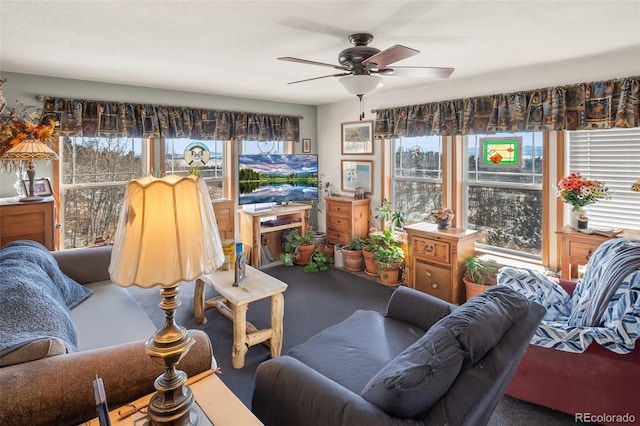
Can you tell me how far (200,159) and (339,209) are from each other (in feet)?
6.55

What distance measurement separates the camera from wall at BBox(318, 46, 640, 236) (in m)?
3.03

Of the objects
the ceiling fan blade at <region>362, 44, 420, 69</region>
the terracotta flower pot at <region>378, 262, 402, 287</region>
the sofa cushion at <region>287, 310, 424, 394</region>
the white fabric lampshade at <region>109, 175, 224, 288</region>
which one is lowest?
the terracotta flower pot at <region>378, 262, 402, 287</region>

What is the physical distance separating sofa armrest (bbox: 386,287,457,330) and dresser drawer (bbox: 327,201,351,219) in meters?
2.58

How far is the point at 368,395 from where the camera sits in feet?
4.47

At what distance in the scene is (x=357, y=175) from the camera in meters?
5.29

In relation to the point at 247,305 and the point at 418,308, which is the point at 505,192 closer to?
the point at 418,308

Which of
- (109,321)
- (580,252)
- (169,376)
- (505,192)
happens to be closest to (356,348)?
(169,376)

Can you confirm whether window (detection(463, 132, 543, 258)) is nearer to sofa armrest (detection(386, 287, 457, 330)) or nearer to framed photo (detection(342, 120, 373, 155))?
framed photo (detection(342, 120, 373, 155))

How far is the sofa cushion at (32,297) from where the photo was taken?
4.96 feet

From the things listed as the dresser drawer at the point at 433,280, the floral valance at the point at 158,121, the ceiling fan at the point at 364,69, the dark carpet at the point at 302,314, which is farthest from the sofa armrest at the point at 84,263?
the dresser drawer at the point at 433,280

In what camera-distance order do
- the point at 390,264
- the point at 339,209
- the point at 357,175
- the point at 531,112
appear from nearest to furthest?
the point at 531,112 → the point at 390,264 → the point at 339,209 → the point at 357,175

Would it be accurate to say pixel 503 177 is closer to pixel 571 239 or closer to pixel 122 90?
pixel 571 239

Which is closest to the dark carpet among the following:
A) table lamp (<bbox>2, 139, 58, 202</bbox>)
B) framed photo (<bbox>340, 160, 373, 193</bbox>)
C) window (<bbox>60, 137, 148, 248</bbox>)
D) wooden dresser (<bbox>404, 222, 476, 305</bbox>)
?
wooden dresser (<bbox>404, 222, 476, 305</bbox>)

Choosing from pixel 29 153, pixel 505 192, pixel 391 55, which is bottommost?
pixel 505 192
